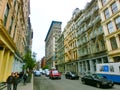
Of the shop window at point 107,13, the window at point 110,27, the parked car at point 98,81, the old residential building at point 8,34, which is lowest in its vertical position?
the parked car at point 98,81

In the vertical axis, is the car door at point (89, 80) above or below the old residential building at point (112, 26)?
below

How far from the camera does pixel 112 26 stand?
90.8ft

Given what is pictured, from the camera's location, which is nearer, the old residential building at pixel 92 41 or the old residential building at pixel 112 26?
the old residential building at pixel 112 26

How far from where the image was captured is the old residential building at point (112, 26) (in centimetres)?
2591

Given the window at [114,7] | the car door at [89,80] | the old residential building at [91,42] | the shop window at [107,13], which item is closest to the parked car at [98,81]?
the car door at [89,80]

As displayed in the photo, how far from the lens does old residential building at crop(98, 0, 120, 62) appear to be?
25.9m

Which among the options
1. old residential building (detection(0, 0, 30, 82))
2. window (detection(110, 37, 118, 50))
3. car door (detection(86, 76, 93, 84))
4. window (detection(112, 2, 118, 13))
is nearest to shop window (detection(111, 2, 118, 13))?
window (detection(112, 2, 118, 13))

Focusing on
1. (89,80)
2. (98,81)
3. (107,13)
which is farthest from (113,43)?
(98,81)

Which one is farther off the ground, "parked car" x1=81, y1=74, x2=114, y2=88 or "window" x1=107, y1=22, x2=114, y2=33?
"window" x1=107, y1=22, x2=114, y2=33

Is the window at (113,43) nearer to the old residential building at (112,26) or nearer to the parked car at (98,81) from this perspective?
the old residential building at (112,26)

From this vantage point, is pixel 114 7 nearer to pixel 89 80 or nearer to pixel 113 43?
pixel 113 43

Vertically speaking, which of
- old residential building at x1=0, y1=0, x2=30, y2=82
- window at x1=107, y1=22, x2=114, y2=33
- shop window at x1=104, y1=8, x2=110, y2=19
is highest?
shop window at x1=104, y1=8, x2=110, y2=19

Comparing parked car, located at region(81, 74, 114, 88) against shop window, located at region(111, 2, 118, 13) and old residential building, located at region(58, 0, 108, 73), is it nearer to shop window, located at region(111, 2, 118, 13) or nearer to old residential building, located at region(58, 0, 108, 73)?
old residential building, located at region(58, 0, 108, 73)

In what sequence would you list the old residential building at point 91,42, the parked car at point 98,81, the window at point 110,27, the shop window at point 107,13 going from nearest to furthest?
1. the parked car at point 98,81
2. the window at point 110,27
3. the shop window at point 107,13
4. the old residential building at point 91,42
